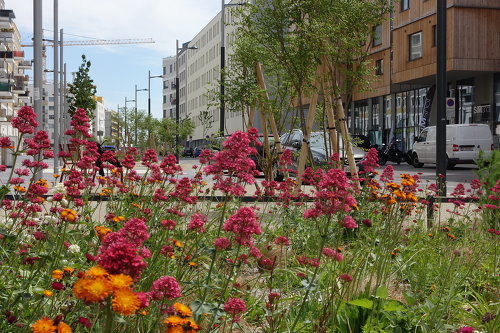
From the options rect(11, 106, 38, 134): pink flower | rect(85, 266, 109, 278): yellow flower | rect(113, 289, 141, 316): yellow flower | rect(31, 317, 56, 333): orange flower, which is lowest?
rect(31, 317, 56, 333): orange flower

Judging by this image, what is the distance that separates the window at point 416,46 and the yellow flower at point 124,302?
134ft

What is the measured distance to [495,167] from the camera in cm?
873

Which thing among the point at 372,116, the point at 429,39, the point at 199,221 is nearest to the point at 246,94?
the point at 199,221

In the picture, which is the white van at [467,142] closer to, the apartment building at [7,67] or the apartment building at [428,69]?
the apartment building at [428,69]

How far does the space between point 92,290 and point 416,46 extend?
137ft

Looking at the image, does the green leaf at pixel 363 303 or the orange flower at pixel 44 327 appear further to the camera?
the green leaf at pixel 363 303

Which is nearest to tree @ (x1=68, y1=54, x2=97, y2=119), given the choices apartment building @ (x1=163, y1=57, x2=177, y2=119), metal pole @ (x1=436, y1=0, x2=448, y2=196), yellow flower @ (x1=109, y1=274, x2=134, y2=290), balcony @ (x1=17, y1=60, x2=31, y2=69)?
metal pole @ (x1=436, y1=0, x2=448, y2=196)

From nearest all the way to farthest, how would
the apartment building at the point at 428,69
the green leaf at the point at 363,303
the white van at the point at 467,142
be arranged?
the green leaf at the point at 363,303 → the white van at the point at 467,142 → the apartment building at the point at 428,69

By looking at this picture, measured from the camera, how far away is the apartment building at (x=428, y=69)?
121ft

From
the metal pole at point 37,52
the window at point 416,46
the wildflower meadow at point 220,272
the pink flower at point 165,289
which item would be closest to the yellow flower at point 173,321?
the wildflower meadow at point 220,272

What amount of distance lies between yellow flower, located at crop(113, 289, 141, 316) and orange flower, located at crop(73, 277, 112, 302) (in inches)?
1.0

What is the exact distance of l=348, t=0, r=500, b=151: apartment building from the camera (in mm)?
36906

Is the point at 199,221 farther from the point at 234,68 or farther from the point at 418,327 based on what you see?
the point at 234,68

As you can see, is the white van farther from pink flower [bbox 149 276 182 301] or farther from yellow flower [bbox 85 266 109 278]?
yellow flower [bbox 85 266 109 278]
